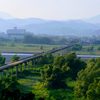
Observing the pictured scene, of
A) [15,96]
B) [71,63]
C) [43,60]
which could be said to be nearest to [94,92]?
[15,96]

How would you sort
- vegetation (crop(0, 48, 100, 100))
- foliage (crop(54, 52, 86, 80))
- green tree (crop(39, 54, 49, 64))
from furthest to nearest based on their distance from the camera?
green tree (crop(39, 54, 49, 64)) → foliage (crop(54, 52, 86, 80)) → vegetation (crop(0, 48, 100, 100))

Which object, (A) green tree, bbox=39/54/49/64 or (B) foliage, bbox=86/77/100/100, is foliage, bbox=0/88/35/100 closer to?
(B) foliage, bbox=86/77/100/100

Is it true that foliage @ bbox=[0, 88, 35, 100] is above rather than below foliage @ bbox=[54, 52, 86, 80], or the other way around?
above

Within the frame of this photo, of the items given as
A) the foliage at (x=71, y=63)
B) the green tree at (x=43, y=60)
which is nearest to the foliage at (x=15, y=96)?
the foliage at (x=71, y=63)

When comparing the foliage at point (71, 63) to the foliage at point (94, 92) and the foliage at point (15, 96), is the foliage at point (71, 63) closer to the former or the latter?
the foliage at point (94, 92)

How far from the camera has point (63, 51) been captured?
52.6m

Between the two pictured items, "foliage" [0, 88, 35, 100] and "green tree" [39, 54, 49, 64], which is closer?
"foliage" [0, 88, 35, 100]

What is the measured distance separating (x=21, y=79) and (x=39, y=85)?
10.3 ft

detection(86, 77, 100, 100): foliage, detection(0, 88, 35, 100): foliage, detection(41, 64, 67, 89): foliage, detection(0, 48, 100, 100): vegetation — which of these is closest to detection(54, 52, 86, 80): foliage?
detection(0, 48, 100, 100): vegetation

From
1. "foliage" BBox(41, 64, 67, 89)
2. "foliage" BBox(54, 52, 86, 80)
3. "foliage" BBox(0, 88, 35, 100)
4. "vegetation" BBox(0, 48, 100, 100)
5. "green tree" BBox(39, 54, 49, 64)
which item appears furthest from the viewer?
"green tree" BBox(39, 54, 49, 64)

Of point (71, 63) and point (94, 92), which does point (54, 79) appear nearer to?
point (94, 92)

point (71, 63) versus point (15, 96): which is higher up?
point (15, 96)

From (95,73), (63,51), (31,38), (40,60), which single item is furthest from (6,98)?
(31,38)

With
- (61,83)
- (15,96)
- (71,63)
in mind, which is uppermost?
(15,96)
